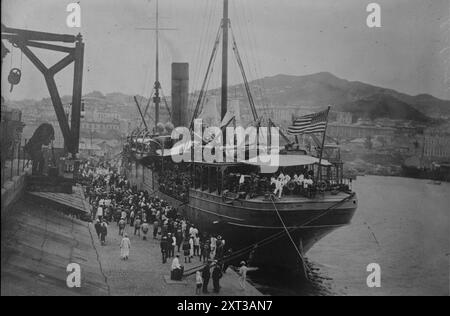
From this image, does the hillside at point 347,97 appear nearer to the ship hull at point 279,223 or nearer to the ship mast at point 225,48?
the ship mast at point 225,48

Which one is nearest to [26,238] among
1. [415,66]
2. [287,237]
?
[287,237]

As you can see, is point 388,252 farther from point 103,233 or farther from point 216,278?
point 103,233

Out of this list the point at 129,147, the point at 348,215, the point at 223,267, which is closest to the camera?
the point at 223,267

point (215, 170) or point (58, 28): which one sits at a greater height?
point (58, 28)

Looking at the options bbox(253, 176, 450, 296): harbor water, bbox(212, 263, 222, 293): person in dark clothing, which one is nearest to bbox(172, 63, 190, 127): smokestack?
bbox(253, 176, 450, 296): harbor water

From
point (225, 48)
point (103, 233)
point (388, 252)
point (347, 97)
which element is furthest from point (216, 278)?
point (347, 97)

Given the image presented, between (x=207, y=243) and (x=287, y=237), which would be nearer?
(x=207, y=243)

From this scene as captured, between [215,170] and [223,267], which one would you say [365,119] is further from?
[223,267]

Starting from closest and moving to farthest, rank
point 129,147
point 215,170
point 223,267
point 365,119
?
point 223,267
point 215,170
point 129,147
point 365,119
